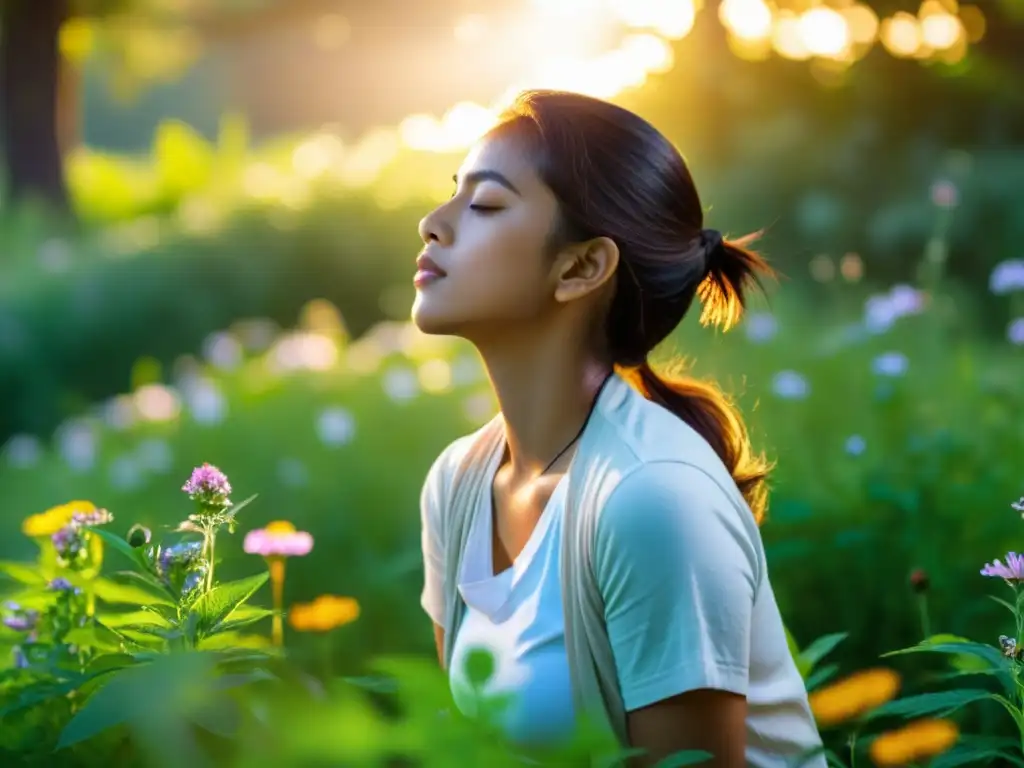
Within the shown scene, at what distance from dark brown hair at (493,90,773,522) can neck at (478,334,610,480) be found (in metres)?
0.07

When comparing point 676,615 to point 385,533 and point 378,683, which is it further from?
point 385,533

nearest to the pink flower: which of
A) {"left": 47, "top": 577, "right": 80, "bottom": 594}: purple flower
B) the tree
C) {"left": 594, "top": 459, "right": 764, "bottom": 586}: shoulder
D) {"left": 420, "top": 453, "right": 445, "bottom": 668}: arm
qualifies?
{"left": 420, "top": 453, "right": 445, "bottom": 668}: arm

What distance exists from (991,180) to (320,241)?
14.7 ft

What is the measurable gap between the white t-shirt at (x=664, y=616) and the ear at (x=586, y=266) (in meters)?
0.18

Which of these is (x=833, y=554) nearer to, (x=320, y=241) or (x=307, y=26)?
(x=320, y=241)

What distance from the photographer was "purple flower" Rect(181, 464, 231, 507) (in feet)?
4.91

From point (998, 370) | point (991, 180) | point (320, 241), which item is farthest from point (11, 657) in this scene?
point (320, 241)

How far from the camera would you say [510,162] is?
70.3 inches

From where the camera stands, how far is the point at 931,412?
→ 3678 mm

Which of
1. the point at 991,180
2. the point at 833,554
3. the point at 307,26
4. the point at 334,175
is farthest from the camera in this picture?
the point at 307,26

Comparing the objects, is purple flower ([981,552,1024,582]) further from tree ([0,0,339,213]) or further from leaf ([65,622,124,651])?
tree ([0,0,339,213])

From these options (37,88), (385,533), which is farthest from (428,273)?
(37,88)

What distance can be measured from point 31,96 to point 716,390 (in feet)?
35.1

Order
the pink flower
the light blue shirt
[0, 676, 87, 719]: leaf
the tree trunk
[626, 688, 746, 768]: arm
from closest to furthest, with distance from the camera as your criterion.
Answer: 1. [0, 676, 87, 719]: leaf
2. [626, 688, 746, 768]: arm
3. the light blue shirt
4. the pink flower
5. the tree trunk
